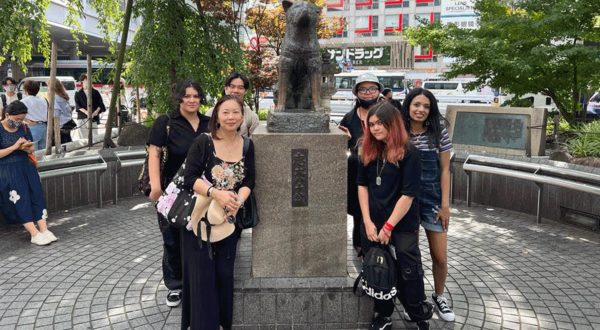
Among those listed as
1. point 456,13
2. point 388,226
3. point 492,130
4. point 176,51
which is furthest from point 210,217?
point 456,13

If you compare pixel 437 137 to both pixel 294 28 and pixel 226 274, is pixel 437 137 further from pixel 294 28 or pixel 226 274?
pixel 226 274

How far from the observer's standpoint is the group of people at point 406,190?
10.8 feet

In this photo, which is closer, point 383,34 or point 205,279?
point 205,279

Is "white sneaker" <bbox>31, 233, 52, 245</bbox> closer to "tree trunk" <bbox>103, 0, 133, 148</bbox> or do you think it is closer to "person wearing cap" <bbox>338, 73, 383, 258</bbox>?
"tree trunk" <bbox>103, 0, 133, 148</bbox>

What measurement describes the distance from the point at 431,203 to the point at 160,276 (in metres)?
2.71

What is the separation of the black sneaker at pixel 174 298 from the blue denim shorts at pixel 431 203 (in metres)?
2.14

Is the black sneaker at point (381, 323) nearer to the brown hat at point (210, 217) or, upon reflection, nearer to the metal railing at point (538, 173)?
the brown hat at point (210, 217)

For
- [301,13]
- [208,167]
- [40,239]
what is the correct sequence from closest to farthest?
[208,167], [301,13], [40,239]

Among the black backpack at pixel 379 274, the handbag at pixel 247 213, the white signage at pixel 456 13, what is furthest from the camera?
the white signage at pixel 456 13

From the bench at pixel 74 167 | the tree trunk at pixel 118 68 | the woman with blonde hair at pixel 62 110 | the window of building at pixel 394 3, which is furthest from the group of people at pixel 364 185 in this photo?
the window of building at pixel 394 3

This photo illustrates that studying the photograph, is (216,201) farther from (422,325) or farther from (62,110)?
(62,110)

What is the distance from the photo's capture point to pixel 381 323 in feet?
11.6

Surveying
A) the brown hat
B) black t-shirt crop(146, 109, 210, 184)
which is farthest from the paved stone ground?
black t-shirt crop(146, 109, 210, 184)

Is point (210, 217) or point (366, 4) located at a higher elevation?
point (366, 4)
